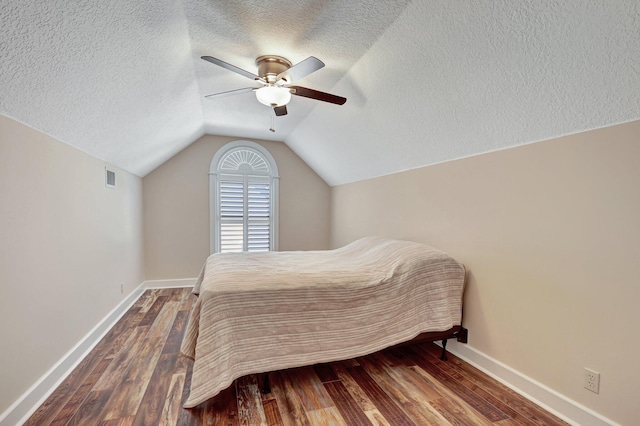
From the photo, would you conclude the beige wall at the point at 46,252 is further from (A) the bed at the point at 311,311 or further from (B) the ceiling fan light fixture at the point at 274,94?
(B) the ceiling fan light fixture at the point at 274,94

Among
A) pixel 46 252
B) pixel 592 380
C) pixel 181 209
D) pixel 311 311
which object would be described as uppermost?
pixel 181 209

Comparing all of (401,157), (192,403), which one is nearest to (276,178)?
(401,157)

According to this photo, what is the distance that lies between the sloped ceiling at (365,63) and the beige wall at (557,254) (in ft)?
0.69

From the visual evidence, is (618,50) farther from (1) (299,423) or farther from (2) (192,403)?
(2) (192,403)

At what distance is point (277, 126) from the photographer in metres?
4.16

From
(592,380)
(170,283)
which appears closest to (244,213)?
(170,283)

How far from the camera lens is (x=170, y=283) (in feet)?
14.7

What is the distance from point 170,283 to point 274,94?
3643mm

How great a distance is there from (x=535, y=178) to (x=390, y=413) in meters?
1.83

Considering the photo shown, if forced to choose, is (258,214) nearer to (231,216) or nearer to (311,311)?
(231,216)

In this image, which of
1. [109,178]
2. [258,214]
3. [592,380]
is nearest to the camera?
[592,380]

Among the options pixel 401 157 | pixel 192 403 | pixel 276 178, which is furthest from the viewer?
pixel 276 178

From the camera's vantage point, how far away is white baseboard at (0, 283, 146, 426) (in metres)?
1.61

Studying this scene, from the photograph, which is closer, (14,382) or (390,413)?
(14,382)
